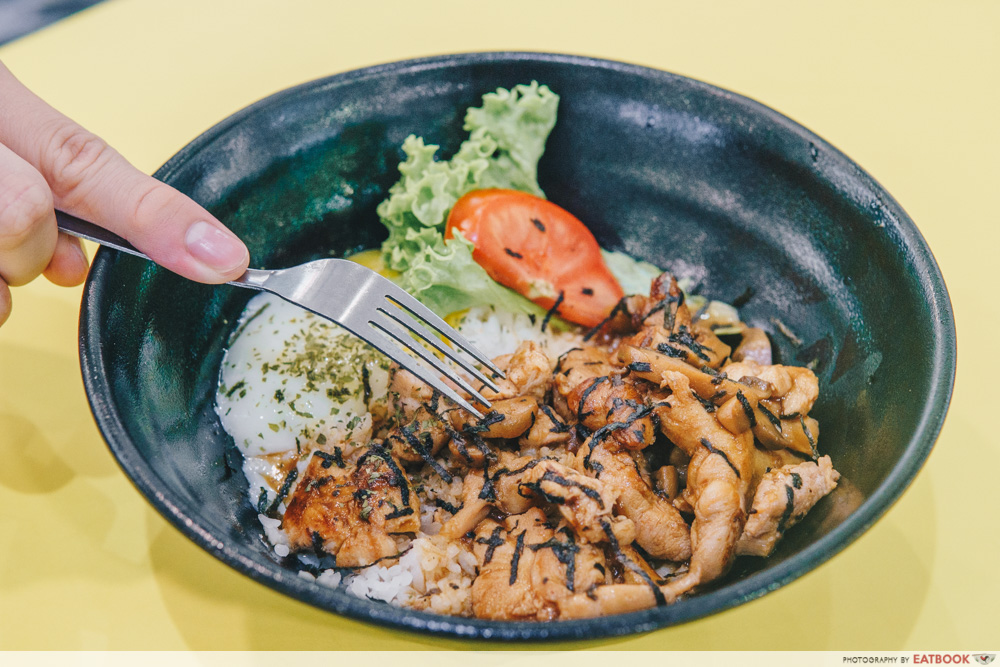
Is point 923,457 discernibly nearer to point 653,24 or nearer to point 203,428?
point 203,428

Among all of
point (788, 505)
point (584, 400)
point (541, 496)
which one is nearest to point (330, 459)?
point (541, 496)

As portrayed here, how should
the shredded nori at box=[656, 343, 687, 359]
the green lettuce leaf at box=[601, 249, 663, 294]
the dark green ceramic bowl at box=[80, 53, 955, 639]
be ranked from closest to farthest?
the dark green ceramic bowl at box=[80, 53, 955, 639], the shredded nori at box=[656, 343, 687, 359], the green lettuce leaf at box=[601, 249, 663, 294]

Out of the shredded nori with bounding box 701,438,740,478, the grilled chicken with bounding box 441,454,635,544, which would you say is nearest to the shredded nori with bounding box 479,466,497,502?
the grilled chicken with bounding box 441,454,635,544

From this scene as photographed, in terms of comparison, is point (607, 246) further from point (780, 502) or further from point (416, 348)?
point (780, 502)

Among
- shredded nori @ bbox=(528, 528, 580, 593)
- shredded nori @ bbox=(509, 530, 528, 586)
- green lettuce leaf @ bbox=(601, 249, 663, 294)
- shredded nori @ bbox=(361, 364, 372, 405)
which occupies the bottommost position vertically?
shredded nori @ bbox=(361, 364, 372, 405)

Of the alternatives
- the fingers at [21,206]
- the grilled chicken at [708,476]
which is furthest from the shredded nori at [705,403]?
the fingers at [21,206]

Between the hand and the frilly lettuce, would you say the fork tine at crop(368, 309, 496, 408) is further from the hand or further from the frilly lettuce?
the frilly lettuce

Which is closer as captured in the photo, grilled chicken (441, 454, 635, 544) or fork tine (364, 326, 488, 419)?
grilled chicken (441, 454, 635, 544)
